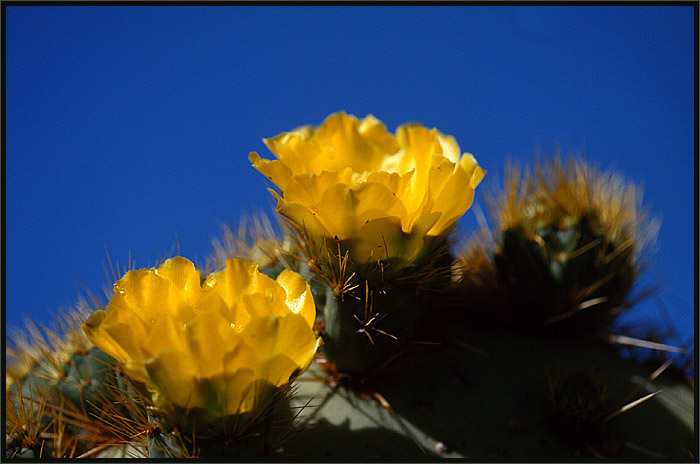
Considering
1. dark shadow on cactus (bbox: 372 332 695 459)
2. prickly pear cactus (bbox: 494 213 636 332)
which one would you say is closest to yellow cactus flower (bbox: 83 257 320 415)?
dark shadow on cactus (bbox: 372 332 695 459)

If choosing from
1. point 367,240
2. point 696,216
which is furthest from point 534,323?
point 367,240

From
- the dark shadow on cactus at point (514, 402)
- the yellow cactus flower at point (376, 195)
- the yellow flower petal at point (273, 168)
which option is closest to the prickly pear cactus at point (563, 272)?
the dark shadow on cactus at point (514, 402)

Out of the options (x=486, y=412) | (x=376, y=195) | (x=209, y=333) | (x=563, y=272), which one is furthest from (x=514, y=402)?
(x=209, y=333)

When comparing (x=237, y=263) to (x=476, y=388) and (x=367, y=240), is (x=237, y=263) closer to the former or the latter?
(x=367, y=240)

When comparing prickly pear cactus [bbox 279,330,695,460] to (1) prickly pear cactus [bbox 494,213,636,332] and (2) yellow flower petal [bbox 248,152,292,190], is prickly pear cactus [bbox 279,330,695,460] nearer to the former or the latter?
(1) prickly pear cactus [bbox 494,213,636,332]

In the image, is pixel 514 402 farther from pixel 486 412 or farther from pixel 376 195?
pixel 376 195
